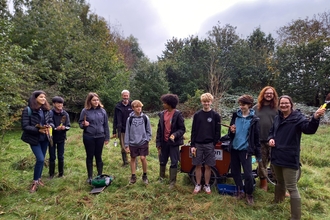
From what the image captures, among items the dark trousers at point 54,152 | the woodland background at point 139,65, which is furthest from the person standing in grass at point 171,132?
the woodland background at point 139,65

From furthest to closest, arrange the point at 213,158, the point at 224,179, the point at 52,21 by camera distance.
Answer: the point at 52,21 → the point at 224,179 → the point at 213,158

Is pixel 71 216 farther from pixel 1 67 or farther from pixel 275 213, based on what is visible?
pixel 1 67

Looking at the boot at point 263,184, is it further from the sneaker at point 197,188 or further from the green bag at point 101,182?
the green bag at point 101,182

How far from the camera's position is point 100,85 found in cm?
1216

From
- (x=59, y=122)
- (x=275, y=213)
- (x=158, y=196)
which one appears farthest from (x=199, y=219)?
(x=59, y=122)

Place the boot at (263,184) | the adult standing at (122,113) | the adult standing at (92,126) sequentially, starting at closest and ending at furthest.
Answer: the boot at (263,184), the adult standing at (92,126), the adult standing at (122,113)

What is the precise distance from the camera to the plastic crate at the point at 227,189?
3.56m

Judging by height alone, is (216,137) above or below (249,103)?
below

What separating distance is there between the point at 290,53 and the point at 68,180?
15718 mm

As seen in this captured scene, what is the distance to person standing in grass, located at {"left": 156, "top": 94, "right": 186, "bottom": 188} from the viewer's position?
12.3 feet

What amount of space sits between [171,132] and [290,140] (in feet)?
5.78

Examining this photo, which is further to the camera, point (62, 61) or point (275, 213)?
point (62, 61)

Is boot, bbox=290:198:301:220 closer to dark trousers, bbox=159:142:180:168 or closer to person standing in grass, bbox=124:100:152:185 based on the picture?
dark trousers, bbox=159:142:180:168

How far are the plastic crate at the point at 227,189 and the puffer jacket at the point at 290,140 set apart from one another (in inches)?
38.0
